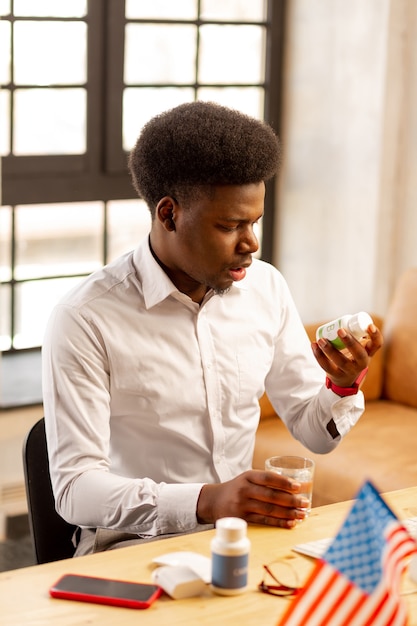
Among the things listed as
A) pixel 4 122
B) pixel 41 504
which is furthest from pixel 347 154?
pixel 41 504

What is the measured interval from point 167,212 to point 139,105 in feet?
6.42

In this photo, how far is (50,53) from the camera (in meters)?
3.67

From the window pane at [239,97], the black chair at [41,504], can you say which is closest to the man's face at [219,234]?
the black chair at [41,504]

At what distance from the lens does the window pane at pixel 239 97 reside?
4.11m

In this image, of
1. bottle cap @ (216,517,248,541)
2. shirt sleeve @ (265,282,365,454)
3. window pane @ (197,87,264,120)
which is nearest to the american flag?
bottle cap @ (216,517,248,541)

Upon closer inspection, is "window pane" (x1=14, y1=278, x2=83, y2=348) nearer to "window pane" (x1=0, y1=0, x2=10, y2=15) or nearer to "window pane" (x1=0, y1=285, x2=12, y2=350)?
"window pane" (x1=0, y1=285, x2=12, y2=350)

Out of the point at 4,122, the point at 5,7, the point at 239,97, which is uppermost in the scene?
the point at 5,7

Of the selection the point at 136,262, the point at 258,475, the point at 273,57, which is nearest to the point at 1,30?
the point at 273,57

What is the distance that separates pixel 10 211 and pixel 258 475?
7.15 ft

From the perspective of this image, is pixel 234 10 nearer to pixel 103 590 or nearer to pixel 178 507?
pixel 178 507

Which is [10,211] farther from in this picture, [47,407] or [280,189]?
[47,407]

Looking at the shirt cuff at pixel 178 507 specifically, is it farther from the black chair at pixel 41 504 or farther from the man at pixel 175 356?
the black chair at pixel 41 504

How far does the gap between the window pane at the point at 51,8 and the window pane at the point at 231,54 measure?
54 cm

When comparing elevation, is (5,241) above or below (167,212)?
below
